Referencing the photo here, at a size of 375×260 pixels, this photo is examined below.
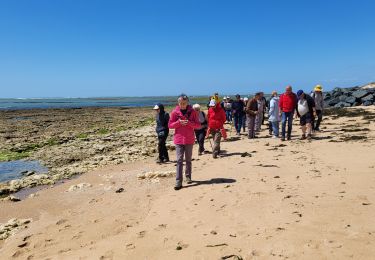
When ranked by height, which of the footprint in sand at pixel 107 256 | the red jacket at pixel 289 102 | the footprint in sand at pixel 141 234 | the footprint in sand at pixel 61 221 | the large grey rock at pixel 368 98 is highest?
the red jacket at pixel 289 102

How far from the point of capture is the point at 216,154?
1242cm

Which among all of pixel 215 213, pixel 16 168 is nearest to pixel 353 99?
pixel 16 168

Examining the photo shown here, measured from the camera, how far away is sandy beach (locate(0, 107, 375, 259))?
5.06 metres

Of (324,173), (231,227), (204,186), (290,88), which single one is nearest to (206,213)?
(231,227)

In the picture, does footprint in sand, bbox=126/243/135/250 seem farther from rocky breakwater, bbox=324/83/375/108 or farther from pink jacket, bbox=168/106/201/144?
rocky breakwater, bbox=324/83/375/108

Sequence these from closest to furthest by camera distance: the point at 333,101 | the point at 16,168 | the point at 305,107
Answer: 1. the point at 16,168
2. the point at 305,107
3. the point at 333,101

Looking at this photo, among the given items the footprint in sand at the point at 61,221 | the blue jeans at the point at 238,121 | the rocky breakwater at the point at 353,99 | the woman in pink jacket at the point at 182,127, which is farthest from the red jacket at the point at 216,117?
the rocky breakwater at the point at 353,99

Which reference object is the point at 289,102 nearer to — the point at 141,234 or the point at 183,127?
the point at 183,127

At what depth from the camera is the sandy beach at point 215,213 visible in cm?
506

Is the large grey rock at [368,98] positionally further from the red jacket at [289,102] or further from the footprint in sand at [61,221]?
the footprint in sand at [61,221]

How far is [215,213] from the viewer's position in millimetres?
6531

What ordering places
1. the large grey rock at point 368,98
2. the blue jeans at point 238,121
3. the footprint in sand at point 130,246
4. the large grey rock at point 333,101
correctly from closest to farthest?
the footprint in sand at point 130,246 → the blue jeans at point 238,121 → the large grey rock at point 368,98 → the large grey rock at point 333,101

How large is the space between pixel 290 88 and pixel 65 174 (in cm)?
912

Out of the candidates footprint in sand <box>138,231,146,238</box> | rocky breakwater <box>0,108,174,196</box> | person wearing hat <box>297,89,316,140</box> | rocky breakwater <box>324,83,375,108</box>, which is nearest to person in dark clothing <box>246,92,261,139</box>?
person wearing hat <box>297,89,316,140</box>
